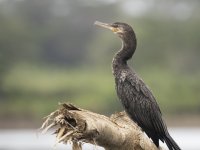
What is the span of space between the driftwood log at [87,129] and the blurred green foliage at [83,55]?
69.1ft

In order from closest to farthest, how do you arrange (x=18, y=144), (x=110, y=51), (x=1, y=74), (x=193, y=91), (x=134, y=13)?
(x=18, y=144) < (x=193, y=91) < (x=1, y=74) < (x=110, y=51) < (x=134, y=13)

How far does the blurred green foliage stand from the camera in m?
34.3

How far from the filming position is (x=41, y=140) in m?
31.5

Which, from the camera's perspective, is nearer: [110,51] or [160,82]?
[160,82]

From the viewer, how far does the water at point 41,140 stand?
88.2 feet

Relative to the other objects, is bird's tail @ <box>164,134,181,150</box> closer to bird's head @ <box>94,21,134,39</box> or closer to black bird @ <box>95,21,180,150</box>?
black bird @ <box>95,21,180,150</box>

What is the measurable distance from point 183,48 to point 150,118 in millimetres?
38798

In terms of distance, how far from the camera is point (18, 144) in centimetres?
2922

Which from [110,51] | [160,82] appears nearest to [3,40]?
[110,51]

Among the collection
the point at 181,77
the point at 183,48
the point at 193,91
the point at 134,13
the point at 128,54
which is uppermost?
the point at 134,13

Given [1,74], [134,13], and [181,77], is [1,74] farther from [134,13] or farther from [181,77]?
[134,13]

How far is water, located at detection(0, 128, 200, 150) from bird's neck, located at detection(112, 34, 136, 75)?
42.6 feet

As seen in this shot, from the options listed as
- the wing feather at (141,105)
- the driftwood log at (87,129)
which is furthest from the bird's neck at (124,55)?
the driftwood log at (87,129)

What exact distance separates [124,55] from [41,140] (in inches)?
769
